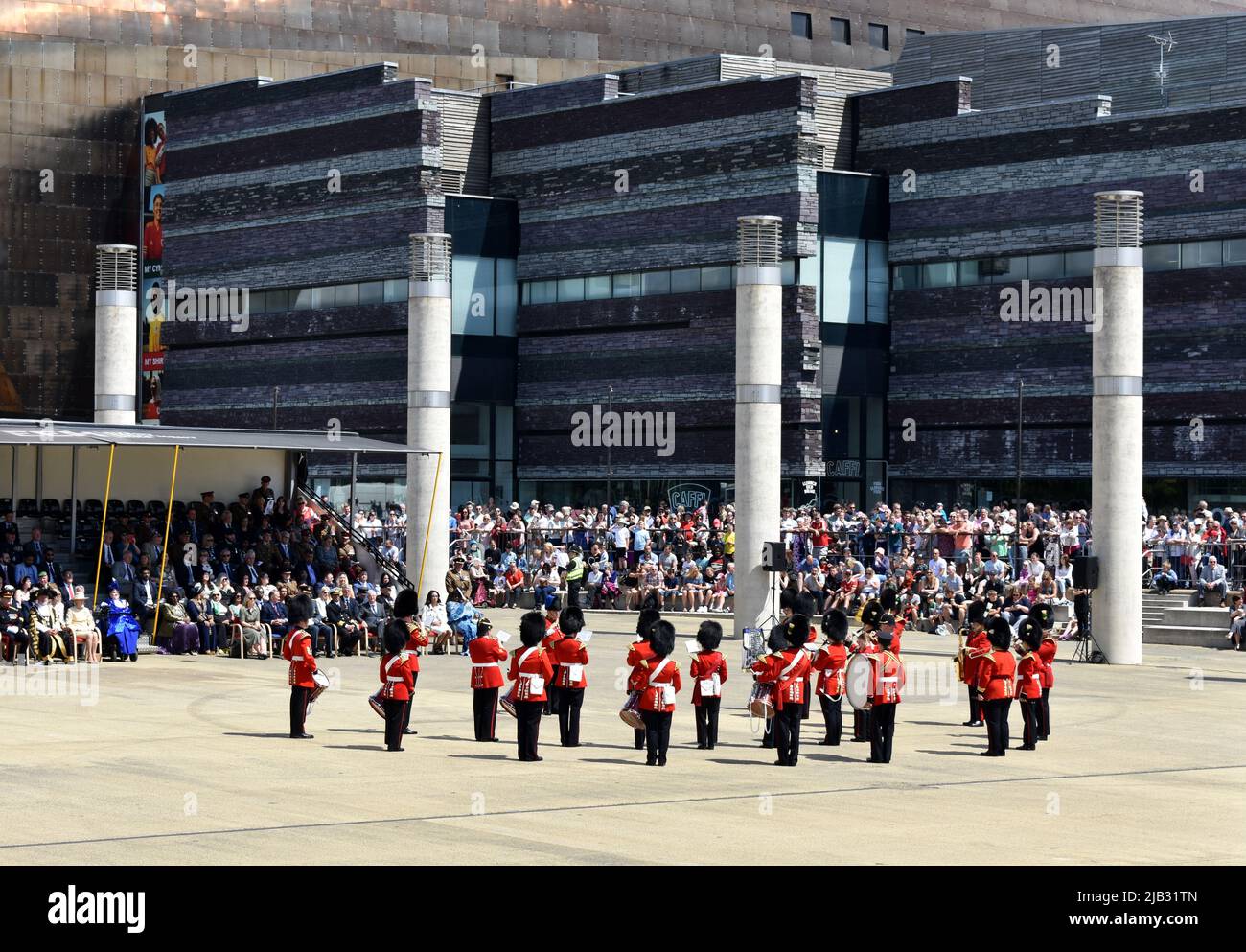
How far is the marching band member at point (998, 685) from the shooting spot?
22.0 m

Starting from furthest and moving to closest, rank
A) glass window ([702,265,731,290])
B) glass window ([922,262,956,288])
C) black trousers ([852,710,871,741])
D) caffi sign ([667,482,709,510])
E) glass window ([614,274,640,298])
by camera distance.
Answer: glass window ([614,274,640,298]), caffi sign ([667,482,709,510]), glass window ([702,265,731,290]), glass window ([922,262,956,288]), black trousers ([852,710,871,741])

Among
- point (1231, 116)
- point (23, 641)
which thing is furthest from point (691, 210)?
point (23, 641)

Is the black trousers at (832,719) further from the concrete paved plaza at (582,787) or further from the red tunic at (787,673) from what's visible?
the red tunic at (787,673)

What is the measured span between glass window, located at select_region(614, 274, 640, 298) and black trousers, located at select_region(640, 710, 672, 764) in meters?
41.2

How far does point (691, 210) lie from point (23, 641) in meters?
32.3

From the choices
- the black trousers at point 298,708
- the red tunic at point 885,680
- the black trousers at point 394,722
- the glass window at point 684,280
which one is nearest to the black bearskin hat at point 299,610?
the black trousers at point 298,708

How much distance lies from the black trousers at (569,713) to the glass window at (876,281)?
37.6 m

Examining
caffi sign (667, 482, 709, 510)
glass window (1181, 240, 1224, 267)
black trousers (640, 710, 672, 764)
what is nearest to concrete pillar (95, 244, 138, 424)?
caffi sign (667, 482, 709, 510)

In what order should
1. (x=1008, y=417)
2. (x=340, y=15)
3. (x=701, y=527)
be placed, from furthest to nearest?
(x=340, y=15), (x=1008, y=417), (x=701, y=527)

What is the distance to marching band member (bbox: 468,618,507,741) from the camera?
2181cm

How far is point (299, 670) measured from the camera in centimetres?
2230

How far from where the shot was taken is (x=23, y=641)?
31.3 meters

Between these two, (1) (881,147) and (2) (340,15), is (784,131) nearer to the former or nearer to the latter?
(1) (881,147)

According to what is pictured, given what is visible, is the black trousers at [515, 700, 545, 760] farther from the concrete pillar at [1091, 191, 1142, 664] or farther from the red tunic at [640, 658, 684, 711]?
the concrete pillar at [1091, 191, 1142, 664]
